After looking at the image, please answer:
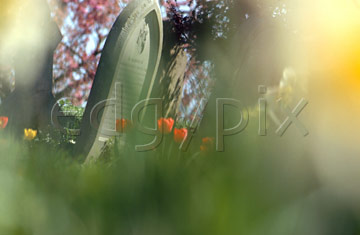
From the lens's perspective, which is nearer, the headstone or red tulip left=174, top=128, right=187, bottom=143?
red tulip left=174, top=128, right=187, bottom=143

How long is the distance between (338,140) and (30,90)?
6728 mm

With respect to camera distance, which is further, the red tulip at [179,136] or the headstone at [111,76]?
the headstone at [111,76]

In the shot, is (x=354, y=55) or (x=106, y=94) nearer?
(x=354, y=55)

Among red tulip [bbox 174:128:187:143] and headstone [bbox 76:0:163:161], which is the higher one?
headstone [bbox 76:0:163:161]

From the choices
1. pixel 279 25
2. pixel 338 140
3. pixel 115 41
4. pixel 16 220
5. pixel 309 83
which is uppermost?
pixel 279 25

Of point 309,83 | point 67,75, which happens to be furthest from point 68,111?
point 309,83

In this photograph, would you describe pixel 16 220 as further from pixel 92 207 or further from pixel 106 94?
pixel 106 94

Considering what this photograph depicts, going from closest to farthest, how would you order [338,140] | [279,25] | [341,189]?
[341,189]
[338,140]
[279,25]

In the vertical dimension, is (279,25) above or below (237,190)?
above

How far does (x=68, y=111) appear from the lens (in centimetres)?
780

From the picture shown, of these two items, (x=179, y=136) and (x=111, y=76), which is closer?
(x=179, y=136)

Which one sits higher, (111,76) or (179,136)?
(111,76)

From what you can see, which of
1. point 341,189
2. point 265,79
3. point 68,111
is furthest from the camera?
point 68,111

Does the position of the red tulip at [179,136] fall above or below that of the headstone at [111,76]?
below
